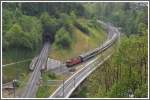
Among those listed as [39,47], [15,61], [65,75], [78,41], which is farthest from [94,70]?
[15,61]

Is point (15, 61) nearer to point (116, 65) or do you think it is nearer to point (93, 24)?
point (116, 65)

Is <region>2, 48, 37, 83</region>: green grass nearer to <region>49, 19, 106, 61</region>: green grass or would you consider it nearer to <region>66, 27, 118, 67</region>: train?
<region>49, 19, 106, 61</region>: green grass

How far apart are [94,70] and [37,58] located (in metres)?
1.97

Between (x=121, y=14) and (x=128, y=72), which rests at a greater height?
(x=121, y=14)

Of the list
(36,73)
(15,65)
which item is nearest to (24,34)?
(36,73)

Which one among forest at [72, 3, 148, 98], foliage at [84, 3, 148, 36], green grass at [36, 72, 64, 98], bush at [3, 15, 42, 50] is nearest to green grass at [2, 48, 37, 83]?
Result: bush at [3, 15, 42, 50]

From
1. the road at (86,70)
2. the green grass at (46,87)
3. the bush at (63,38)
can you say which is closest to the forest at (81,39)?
the bush at (63,38)

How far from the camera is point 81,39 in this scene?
8.48 metres

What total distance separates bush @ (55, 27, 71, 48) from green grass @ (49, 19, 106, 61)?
9 centimetres

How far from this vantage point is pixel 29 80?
817 cm

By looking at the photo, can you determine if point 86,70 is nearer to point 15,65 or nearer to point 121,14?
point 121,14

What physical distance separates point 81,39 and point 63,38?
58cm

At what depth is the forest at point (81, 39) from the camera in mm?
6711

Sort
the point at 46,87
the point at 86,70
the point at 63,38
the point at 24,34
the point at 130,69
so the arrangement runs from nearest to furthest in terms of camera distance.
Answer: the point at 130,69 → the point at 63,38 → the point at 46,87 → the point at 24,34 → the point at 86,70
